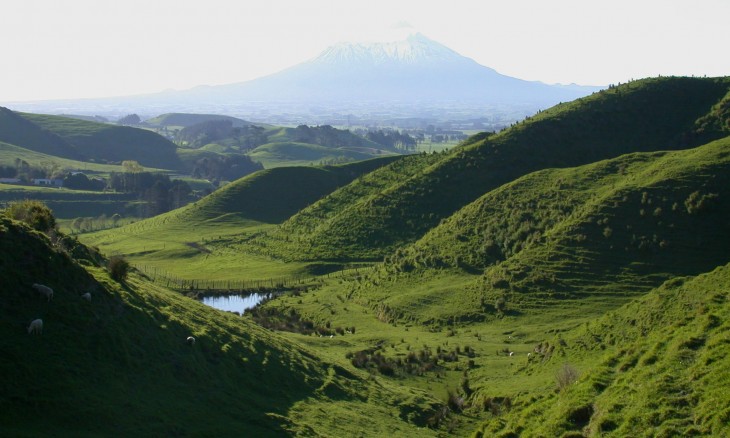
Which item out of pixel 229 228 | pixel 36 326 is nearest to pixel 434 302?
pixel 36 326

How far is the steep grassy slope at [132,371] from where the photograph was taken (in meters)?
21.4

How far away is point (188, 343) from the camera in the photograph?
29.5m

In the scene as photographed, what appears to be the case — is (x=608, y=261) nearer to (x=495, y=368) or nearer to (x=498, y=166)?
(x=495, y=368)

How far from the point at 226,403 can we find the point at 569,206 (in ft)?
143

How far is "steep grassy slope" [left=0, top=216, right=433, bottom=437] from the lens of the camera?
21.4 meters

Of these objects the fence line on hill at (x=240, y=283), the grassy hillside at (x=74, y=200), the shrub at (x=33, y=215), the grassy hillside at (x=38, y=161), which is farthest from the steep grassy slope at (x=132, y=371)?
the grassy hillside at (x=38, y=161)

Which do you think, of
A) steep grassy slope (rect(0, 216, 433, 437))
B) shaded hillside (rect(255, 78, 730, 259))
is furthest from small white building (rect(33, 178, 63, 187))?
steep grassy slope (rect(0, 216, 433, 437))

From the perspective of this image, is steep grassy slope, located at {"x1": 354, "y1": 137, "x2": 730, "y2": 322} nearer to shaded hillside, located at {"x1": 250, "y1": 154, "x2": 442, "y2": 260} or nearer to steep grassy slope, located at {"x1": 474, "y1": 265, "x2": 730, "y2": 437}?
shaded hillside, located at {"x1": 250, "y1": 154, "x2": 442, "y2": 260}

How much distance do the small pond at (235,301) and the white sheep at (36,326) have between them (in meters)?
40.8

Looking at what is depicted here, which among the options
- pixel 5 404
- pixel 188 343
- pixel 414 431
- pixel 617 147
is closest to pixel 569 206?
pixel 617 147

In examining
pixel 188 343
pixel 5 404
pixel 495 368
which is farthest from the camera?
pixel 495 368

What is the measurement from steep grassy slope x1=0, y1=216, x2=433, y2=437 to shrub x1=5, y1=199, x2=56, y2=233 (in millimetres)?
1358

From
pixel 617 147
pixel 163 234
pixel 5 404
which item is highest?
pixel 617 147

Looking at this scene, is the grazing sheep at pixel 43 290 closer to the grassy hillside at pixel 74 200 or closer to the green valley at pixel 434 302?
the green valley at pixel 434 302
